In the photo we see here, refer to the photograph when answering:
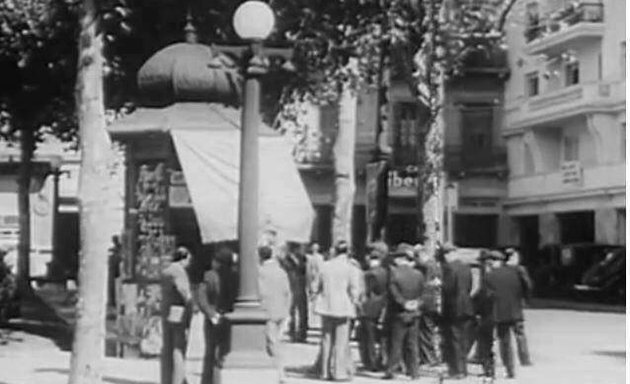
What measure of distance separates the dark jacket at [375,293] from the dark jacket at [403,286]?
1.05ft

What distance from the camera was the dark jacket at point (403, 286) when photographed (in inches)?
511

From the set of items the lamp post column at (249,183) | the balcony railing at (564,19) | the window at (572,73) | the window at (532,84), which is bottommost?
Result: the lamp post column at (249,183)

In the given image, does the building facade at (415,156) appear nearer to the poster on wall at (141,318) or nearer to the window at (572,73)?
the window at (572,73)

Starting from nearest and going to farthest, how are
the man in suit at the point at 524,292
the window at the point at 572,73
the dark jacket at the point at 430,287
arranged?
1. the window at the point at 572,73
2. the man in suit at the point at 524,292
3. the dark jacket at the point at 430,287

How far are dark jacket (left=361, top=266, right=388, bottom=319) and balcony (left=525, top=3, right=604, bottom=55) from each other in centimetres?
269

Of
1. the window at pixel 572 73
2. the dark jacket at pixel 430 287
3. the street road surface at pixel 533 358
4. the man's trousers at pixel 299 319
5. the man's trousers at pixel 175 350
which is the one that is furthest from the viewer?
the man's trousers at pixel 299 319

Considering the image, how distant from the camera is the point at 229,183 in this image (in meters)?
11.5

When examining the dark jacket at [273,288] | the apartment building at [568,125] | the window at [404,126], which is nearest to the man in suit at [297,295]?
the apartment building at [568,125]

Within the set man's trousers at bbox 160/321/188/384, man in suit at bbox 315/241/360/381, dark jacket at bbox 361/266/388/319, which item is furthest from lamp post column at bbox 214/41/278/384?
dark jacket at bbox 361/266/388/319

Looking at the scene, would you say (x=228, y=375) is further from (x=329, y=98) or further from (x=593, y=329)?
(x=329, y=98)

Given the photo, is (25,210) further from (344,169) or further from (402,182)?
(402,182)

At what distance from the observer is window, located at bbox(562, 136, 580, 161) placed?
13312 mm

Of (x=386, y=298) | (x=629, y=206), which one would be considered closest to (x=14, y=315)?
(x=386, y=298)

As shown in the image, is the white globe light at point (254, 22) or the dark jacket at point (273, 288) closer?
the white globe light at point (254, 22)
